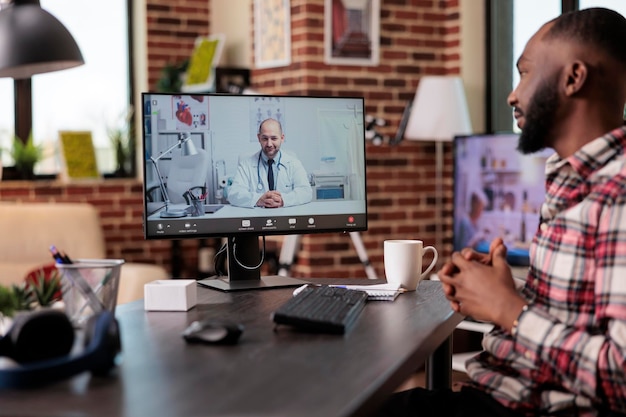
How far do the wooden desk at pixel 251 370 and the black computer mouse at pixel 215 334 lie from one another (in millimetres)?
15

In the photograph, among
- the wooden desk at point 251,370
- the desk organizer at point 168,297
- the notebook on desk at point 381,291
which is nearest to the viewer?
the wooden desk at point 251,370

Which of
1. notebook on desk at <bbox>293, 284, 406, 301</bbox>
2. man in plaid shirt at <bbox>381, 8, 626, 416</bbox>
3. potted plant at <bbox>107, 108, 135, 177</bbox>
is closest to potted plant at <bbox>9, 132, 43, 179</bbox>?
potted plant at <bbox>107, 108, 135, 177</bbox>

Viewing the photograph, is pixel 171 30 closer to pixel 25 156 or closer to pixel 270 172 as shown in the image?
pixel 25 156

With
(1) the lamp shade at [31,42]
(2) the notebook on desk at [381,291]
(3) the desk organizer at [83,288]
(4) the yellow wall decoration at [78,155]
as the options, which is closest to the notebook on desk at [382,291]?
(2) the notebook on desk at [381,291]

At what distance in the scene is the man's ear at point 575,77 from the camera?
63.2 inches

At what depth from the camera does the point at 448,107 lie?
4766 mm

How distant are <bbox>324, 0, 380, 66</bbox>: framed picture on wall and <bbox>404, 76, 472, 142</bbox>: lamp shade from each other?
0.35 metres

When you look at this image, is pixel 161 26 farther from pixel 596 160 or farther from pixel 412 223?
pixel 596 160

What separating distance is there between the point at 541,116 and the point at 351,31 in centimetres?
329

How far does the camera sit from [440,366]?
2.24 m

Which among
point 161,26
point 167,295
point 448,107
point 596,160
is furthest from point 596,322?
point 161,26

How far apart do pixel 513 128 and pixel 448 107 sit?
1.57 feet

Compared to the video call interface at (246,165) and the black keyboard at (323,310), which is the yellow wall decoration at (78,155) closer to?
the video call interface at (246,165)

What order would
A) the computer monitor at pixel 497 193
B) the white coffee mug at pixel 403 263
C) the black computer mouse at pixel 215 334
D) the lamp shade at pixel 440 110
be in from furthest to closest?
the lamp shade at pixel 440 110
the computer monitor at pixel 497 193
the white coffee mug at pixel 403 263
the black computer mouse at pixel 215 334
